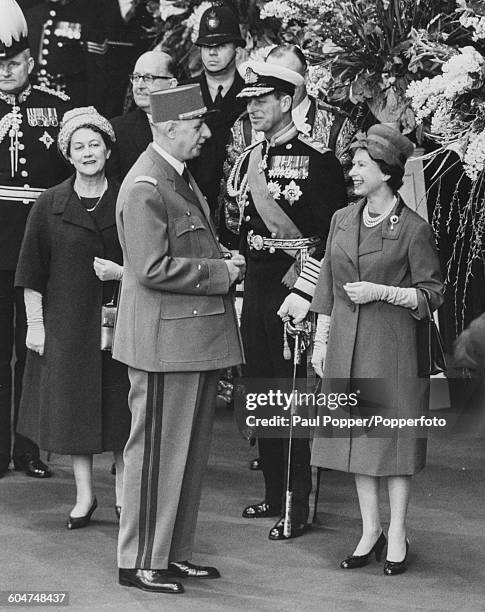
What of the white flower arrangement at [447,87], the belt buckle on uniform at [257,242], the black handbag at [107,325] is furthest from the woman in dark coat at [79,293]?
the white flower arrangement at [447,87]

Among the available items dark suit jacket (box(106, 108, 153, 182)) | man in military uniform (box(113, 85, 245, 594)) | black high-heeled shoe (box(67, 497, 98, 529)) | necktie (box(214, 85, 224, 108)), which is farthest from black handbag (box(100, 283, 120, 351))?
necktie (box(214, 85, 224, 108))

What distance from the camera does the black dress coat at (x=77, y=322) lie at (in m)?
5.37

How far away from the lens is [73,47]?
297 inches

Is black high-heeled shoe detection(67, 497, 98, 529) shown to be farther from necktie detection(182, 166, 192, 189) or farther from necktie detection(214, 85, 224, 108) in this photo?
necktie detection(214, 85, 224, 108)

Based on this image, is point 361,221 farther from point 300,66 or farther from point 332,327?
point 300,66

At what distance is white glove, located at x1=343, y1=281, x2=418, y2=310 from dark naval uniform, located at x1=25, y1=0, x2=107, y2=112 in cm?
312

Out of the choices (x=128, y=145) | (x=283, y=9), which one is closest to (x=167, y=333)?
(x=283, y=9)

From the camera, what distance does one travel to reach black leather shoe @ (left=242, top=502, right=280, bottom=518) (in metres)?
5.57

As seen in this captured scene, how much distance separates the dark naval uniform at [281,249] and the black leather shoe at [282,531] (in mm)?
24

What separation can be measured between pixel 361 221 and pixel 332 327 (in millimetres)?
378

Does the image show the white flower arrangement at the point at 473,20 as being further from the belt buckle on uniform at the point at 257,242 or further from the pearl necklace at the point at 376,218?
the belt buckle on uniform at the point at 257,242

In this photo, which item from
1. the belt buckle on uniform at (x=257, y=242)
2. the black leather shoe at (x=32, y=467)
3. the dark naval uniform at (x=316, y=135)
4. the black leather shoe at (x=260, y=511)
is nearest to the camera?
the belt buckle on uniform at (x=257, y=242)

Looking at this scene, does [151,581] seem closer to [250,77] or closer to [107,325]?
[107,325]

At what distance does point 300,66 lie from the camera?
5621 mm
